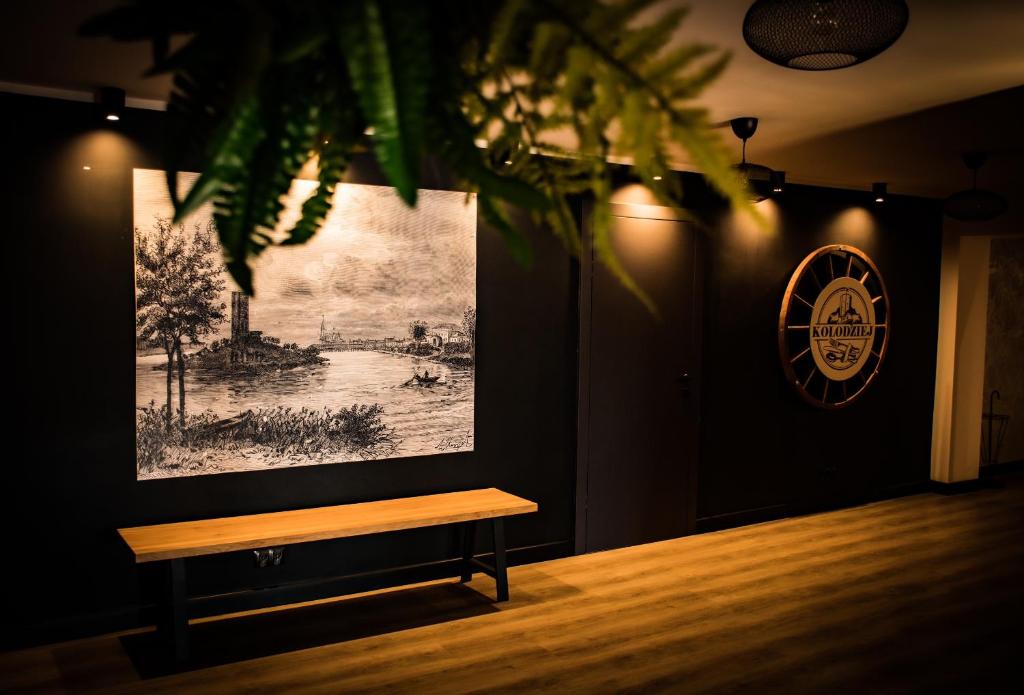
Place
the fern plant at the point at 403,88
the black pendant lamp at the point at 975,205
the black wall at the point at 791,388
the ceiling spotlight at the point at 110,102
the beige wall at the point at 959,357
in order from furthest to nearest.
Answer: the beige wall at the point at 959,357
the black wall at the point at 791,388
the black pendant lamp at the point at 975,205
the ceiling spotlight at the point at 110,102
the fern plant at the point at 403,88

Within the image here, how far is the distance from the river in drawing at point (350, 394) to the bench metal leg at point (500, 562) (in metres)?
0.63

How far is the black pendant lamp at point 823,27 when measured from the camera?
85.8 inches

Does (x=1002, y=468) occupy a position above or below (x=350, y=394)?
below

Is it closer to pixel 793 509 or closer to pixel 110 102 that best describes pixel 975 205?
pixel 793 509

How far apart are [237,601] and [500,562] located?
4.65 ft

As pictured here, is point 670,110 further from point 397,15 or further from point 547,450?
point 547,450

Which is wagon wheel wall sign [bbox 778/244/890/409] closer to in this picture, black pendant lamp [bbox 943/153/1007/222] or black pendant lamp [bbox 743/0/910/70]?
black pendant lamp [bbox 943/153/1007/222]

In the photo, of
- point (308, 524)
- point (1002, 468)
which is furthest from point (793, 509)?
point (308, 524)

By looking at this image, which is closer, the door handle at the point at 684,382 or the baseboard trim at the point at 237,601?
the baseboard trim at the point at 237,601

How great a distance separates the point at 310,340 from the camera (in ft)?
14.8

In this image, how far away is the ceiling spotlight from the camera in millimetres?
3861

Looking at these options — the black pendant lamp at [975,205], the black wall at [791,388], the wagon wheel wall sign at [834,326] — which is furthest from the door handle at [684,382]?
the black pendant lamp at [975,205]

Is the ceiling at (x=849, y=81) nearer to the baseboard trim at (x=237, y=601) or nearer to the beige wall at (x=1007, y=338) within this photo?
the baseboard trim at (x=237, y=601)

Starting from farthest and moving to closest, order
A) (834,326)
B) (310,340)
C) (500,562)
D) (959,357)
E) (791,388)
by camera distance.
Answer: (959,357)
(834,326)
(791,388)
(500,562)
(310,340)
